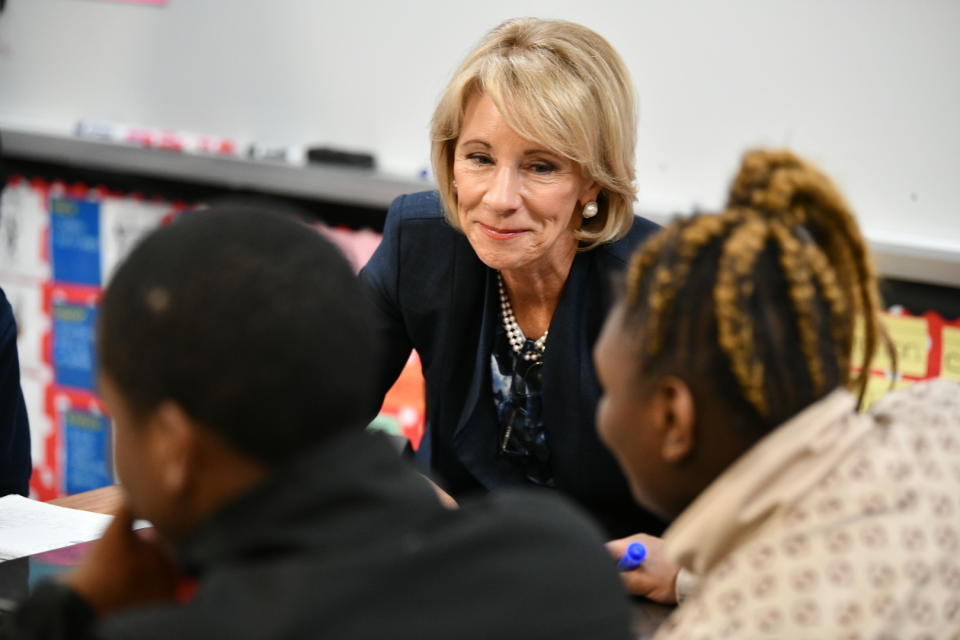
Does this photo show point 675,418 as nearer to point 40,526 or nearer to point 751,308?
point 751,308

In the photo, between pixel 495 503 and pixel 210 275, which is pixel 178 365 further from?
pixel 495 503

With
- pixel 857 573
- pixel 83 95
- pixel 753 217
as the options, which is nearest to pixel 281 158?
pixel 83 95

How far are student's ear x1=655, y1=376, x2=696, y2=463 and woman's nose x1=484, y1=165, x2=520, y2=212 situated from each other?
0.94 metres

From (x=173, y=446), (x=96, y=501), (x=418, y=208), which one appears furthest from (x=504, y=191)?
(x=173, y=446)

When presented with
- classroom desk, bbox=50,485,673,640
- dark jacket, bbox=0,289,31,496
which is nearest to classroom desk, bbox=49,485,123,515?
classroom desk, bbox=50,485,673,640

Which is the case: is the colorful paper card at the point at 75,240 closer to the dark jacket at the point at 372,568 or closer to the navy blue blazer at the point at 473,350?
the navy blue blazer at the point at 473,350

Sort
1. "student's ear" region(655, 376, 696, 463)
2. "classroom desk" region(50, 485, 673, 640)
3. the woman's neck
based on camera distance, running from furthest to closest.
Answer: the woman's neck, "classroom desk" region(50, 485, 673, 640), "student's ear" region(655, 376, 696, 463)

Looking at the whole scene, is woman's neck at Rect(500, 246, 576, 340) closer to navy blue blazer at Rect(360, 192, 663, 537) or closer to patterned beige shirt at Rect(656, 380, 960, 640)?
navy blue blazer at Rect(360, 192, 663, 537)

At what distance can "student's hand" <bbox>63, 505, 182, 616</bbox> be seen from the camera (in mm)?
969

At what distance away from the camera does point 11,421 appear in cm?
199

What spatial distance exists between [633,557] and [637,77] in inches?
51.5

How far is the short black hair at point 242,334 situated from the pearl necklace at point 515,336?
1.16m

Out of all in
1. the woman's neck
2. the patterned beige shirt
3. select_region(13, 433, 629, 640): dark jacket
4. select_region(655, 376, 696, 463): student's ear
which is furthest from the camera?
the woman's neck

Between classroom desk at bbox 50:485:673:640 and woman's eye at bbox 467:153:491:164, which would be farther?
woman's eye at bbox 467:153:491:164
